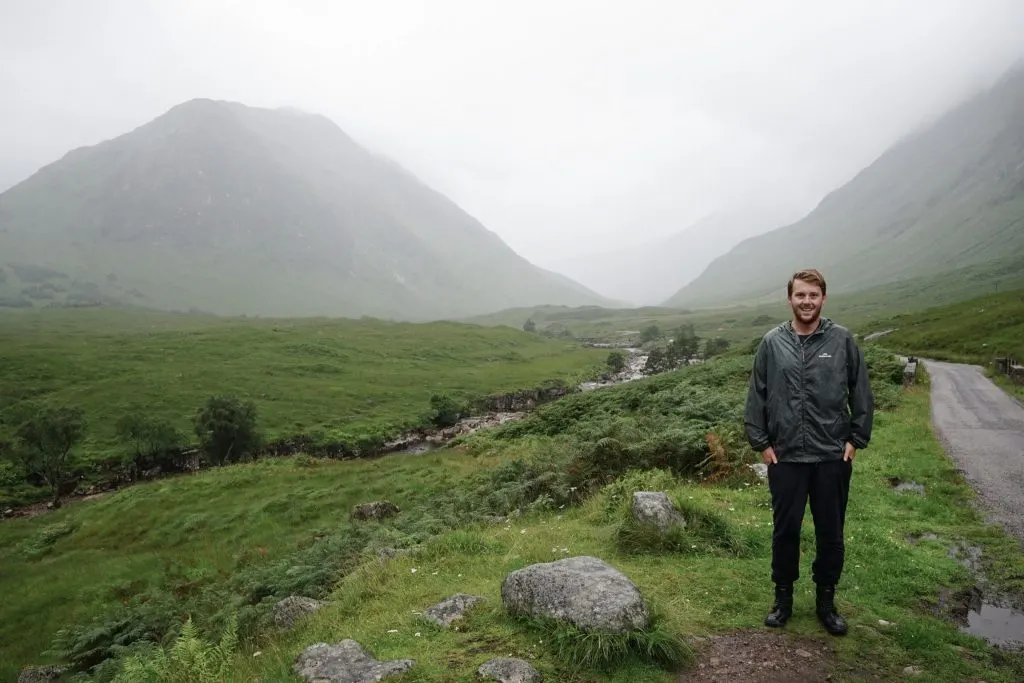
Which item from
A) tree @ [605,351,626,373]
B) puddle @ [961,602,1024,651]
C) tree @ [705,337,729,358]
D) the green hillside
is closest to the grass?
puddle @ [961,602,1024,651]

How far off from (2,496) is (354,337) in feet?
254

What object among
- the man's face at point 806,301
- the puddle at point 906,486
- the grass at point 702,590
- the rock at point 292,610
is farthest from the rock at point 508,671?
the puddle at point 906,486

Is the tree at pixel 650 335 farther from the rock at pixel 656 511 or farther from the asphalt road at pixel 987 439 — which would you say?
the rock at pixel 656 511

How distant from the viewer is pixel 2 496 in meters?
45.0

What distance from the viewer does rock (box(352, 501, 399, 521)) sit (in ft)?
91.5

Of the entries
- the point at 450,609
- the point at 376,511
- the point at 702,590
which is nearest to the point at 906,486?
the point at 702,590

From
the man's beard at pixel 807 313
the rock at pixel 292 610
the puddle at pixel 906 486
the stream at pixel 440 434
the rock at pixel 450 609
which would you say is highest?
the man's beard at pixel 807 313

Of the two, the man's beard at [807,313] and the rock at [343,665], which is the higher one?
the man's beard at [807,313]

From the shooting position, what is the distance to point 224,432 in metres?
51.3

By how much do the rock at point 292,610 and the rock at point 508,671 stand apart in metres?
6.51

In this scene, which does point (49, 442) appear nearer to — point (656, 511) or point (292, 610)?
point (292, 610)

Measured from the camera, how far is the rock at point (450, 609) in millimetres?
8898

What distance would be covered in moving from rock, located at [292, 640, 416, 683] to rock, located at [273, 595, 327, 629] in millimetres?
4208

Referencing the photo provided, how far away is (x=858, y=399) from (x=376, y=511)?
2506 cm
